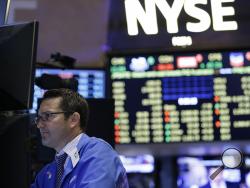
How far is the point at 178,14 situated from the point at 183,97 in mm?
573

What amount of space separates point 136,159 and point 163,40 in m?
0.90

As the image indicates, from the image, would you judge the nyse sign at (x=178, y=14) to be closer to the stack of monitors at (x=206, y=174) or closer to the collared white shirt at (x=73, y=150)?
the stack of monitors at (x=206, y=174)

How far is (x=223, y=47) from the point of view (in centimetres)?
311

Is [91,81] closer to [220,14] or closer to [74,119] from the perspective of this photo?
[220,14]

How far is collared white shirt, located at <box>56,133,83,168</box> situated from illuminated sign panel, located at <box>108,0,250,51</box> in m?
1.61

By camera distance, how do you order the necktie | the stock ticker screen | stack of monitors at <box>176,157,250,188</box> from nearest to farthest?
the necktie < the stock ticker screen < stack of monitors at <box>176,157,250,188</box>

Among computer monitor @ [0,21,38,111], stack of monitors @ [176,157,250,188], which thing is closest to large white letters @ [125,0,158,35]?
stack of monitors @ [176,157,250,188]

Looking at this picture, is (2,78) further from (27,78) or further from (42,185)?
(42,185)

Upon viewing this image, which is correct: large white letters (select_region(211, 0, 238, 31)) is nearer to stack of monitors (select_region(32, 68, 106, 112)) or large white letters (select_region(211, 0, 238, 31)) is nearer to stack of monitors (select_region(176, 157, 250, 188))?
stack of monitors (select_region(32, 68, 106, 112))

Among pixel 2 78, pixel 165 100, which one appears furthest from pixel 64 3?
pixel 2 78

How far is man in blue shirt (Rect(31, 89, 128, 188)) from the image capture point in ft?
4.79

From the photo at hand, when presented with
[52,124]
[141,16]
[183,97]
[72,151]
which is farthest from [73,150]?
[141,16]

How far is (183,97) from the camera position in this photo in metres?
3.07

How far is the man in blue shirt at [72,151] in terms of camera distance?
146 centimetres
